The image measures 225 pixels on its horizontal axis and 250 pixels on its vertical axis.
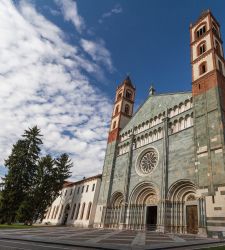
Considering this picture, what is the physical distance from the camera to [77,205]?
133 ft

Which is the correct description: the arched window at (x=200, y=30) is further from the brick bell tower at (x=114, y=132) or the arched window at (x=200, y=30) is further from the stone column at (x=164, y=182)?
the brick bell tower at (x=114, y=132)

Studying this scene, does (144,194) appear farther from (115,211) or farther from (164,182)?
(115,211)

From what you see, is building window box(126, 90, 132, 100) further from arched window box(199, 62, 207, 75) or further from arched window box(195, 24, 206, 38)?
arched window box(199, 62, 207, 75)

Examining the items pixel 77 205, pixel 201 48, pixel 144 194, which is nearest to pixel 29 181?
pixel 77 205

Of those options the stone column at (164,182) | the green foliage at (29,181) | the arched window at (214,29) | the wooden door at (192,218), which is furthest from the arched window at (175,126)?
the green foliage at (29,181)

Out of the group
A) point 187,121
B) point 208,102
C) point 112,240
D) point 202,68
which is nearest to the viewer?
point 112,240

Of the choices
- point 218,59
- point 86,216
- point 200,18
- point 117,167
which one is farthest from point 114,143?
point 200,18

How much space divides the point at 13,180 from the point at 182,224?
2275 cm

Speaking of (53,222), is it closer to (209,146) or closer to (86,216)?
(86,216)

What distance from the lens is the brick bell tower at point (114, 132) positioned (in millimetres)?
31781

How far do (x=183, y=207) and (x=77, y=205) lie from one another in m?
24.6

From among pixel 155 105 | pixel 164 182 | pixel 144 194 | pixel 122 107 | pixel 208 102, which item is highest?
pixel 122 107

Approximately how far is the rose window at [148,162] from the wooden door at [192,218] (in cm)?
666

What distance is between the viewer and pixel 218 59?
24922 millimetres
